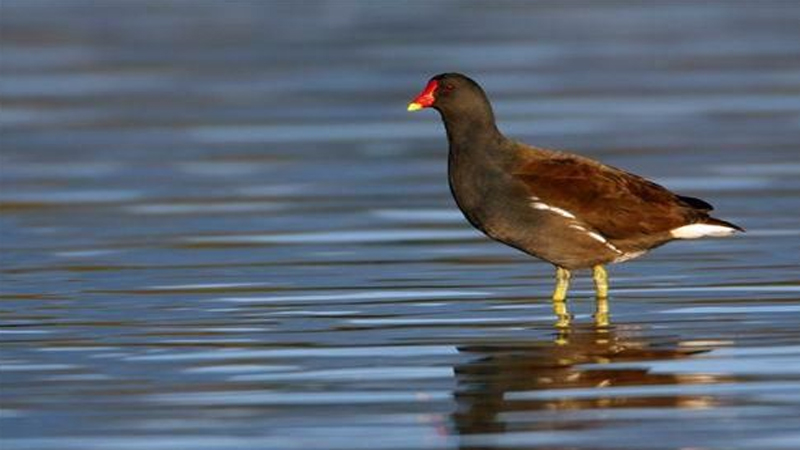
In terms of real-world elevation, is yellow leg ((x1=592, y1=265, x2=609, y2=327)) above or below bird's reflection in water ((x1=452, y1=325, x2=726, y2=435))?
above

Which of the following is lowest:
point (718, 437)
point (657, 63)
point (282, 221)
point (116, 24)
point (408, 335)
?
point (718, 437)

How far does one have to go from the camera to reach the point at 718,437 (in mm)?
10234

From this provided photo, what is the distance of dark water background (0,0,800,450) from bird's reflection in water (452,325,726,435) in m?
0.03

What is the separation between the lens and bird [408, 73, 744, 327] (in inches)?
567

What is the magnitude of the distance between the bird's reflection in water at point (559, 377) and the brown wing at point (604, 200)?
1.01 m

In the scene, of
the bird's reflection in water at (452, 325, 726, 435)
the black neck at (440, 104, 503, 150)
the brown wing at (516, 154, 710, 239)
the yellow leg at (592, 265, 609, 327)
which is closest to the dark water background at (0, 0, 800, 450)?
the bird's reflection in water at (452, 325, 726, 435)

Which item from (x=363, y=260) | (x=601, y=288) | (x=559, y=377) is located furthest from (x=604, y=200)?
(x=559, y=377)

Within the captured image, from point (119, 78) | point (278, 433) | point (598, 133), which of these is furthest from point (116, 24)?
point (278, 433)

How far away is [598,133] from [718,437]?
14.3 metres

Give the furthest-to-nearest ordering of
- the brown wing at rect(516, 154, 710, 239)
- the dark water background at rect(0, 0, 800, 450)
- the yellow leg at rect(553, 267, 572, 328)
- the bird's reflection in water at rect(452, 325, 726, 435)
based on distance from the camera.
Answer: the brown wing at rect(516, 154, 710, 239), the yellow leg at rect(553, 267, 572, 328), the dark water background at rect(0, 0, 800, 450), the bird's reflection in water at rect(452, 325, 726, 435)

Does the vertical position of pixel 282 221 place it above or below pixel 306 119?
below

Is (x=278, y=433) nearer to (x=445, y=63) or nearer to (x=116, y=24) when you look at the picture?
(x=445, y=63)

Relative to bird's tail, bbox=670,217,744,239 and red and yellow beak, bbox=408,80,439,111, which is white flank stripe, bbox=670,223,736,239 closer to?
bird's tail, bbox=670,217,744,239

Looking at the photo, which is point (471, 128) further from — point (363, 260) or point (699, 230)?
point (363, 260)
